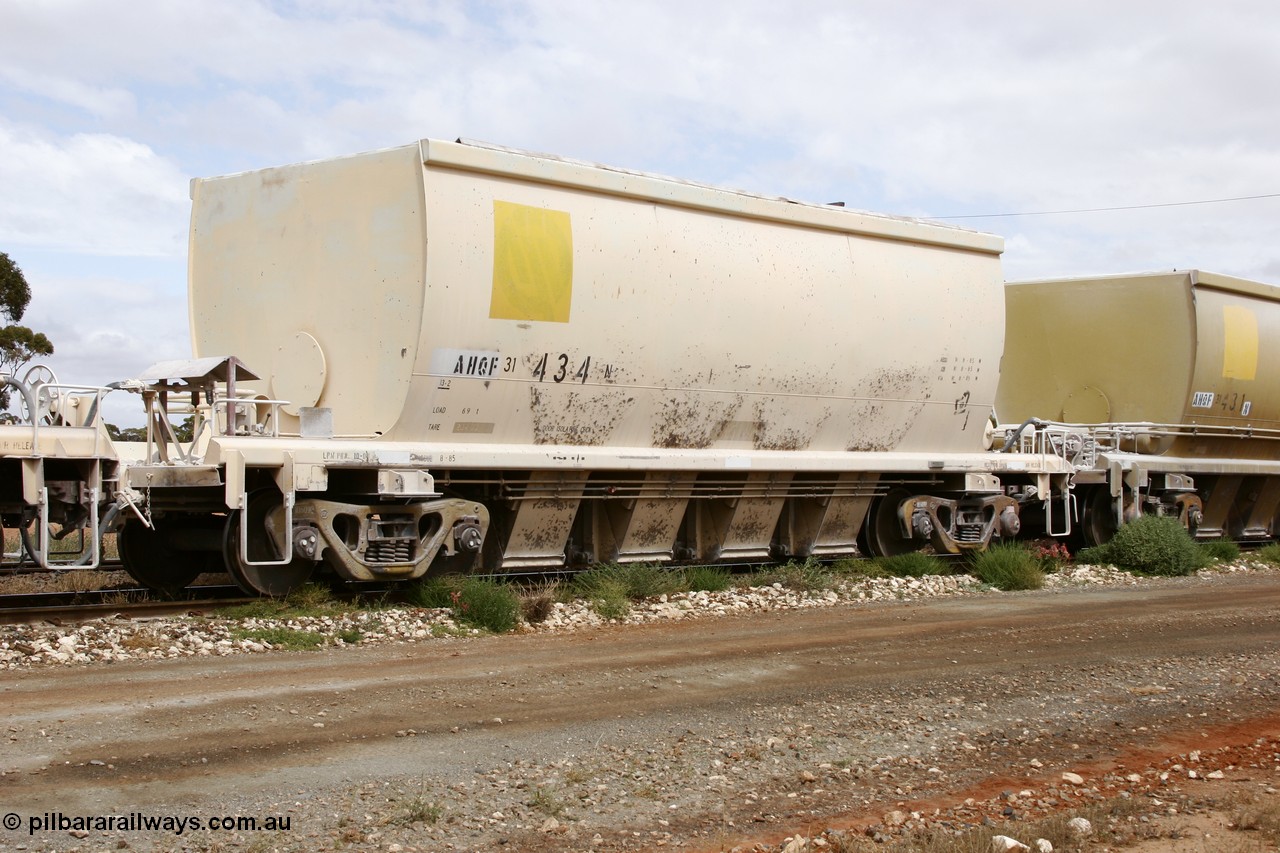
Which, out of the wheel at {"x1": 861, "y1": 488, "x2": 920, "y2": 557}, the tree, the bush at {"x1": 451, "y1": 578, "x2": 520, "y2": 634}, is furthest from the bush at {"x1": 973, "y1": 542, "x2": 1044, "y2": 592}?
the tree

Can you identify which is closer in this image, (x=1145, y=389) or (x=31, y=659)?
(x=31, y=659)

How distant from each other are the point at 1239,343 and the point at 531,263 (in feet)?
40.5

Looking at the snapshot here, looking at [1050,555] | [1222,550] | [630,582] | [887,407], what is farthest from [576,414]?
[1222,550]

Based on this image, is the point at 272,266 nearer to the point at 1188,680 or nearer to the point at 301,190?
the point at 301,190

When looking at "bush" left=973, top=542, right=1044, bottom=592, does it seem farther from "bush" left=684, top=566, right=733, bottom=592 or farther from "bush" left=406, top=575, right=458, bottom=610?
"bush" left=406, top=575, right=458, bottom=610

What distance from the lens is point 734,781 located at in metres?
5.63

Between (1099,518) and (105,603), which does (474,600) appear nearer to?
(105,603)

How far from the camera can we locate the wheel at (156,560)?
1073 cm

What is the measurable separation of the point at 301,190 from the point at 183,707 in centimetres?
563

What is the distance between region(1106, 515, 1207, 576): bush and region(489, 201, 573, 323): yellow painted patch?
8463 mm

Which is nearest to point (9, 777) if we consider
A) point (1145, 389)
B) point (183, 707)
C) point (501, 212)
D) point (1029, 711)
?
point (183, 707)

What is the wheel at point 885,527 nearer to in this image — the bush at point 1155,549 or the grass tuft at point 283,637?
the bush at point 1155,549

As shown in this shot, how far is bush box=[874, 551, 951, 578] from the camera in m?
13.8

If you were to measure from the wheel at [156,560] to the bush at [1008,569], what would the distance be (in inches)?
313
